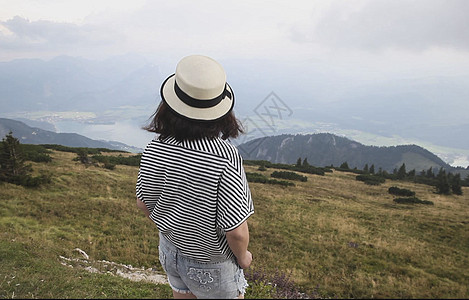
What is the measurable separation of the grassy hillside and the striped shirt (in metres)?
3.12

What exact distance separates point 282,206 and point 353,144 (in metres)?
176

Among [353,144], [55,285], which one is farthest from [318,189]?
[353,144]

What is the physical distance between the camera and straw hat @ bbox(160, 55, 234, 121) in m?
1.98

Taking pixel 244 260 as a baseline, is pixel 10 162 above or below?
below

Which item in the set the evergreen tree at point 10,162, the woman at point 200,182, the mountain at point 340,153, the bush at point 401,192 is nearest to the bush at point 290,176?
the bush at point 401,192

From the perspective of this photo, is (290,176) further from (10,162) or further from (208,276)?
(208,276)

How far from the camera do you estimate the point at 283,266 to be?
28.8 feet

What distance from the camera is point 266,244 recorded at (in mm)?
10891

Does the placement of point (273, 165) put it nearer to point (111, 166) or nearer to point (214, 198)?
point (111, 166)

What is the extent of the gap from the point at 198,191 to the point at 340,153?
187176 mm

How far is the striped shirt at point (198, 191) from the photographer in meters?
1.83

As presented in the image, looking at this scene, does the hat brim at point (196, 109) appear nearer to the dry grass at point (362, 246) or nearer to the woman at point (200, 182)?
the woman at point (200, 182)

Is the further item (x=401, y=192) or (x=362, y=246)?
(x=401, y=192)

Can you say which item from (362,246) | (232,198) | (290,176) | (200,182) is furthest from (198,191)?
(290,176)
